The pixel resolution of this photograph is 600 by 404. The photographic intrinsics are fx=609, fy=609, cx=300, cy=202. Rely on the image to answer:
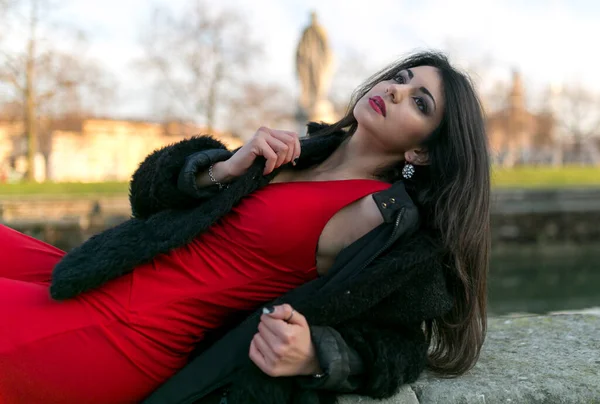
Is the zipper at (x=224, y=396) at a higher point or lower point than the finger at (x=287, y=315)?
lower

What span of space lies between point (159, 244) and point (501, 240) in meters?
16.2

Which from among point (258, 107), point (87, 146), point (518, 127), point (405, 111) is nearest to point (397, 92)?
point (405, 111)

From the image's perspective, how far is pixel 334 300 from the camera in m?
1.80

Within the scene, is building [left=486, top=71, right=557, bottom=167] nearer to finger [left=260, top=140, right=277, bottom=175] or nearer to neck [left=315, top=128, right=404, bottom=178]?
neck [left=315, top=128, right=404, bottom=178]

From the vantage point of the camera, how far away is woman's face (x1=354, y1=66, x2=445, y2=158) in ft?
7.42

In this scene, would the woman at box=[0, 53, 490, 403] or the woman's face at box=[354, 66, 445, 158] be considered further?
the woman's face at box=[354, 66, 445, 158]

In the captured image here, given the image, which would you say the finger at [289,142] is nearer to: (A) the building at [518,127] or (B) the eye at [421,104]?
(B) the eye at [421,104]

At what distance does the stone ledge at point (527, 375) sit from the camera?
1956mm

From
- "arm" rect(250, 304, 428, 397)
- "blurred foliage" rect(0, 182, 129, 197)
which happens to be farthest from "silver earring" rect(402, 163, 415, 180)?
"blurred foliage" rect(0, 182, 129, 197)

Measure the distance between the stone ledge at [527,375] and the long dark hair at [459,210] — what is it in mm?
136

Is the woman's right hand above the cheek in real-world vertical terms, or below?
below

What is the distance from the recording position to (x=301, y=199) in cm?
202

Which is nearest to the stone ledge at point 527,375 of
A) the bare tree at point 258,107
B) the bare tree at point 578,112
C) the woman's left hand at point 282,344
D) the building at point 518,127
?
the woman's left hand at point 282,344

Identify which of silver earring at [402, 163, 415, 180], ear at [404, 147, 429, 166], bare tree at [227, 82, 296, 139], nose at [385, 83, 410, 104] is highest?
nose at [385, 83, 410, 104]
